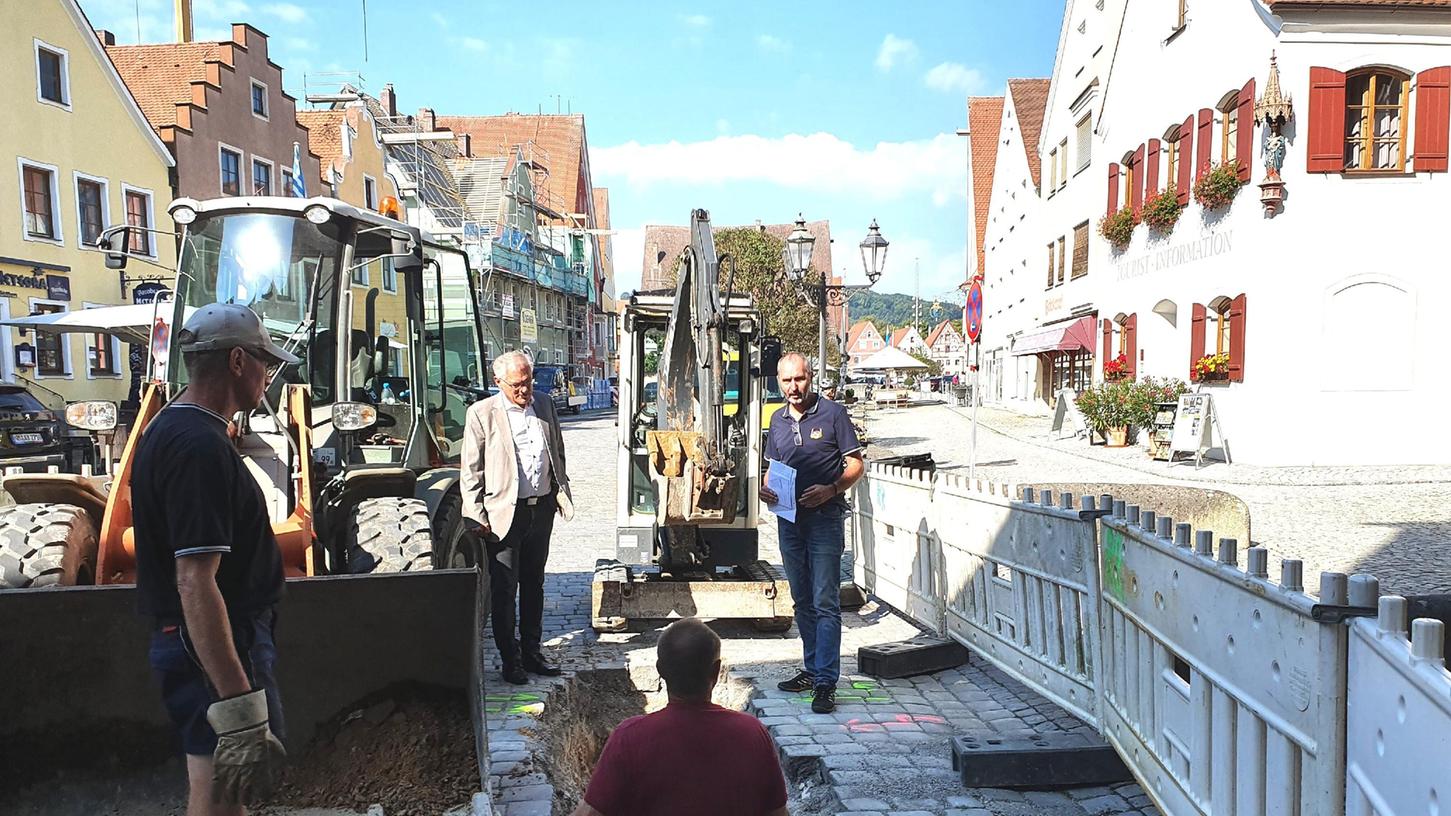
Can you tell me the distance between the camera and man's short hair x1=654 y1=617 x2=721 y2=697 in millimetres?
2283

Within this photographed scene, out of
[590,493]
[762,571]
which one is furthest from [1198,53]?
[762,571]

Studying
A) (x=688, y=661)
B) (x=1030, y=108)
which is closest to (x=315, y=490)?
(x=688, y=661)

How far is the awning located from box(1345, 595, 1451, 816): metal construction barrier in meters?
24.1

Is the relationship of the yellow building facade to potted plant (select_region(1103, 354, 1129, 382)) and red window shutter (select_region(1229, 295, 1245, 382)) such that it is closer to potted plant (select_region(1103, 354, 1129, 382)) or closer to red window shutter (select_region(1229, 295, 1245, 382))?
potted plant (select_region(1103, 354, 1129, 382))

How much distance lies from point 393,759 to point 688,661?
2122 mm

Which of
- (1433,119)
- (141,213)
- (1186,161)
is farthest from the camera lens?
(141,213)

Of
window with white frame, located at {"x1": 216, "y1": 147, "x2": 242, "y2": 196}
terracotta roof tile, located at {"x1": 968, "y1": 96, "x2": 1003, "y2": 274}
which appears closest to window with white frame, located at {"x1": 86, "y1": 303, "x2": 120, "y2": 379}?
window with white frame, located at {"x1": 216, "y1": 147, "x2": 242, "y2": 196}

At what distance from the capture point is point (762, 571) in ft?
25.5

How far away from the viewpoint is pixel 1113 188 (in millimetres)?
23281

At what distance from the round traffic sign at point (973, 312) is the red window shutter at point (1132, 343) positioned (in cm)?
1107

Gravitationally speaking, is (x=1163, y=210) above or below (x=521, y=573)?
above

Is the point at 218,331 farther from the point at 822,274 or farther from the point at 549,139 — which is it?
the point at 549,139

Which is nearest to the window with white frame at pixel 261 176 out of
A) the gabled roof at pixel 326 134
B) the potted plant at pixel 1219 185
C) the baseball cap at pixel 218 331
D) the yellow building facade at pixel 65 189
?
the yellow building facade at pixel 65 189

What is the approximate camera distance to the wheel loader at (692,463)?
629 cm
